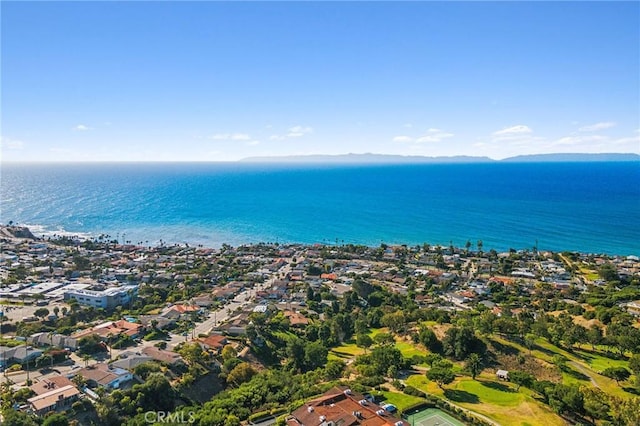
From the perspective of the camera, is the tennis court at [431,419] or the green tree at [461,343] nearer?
the tennis court at [431,419]

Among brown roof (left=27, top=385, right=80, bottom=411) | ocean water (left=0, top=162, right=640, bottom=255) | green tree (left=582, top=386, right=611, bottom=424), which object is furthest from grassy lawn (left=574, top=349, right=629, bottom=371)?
ocean water (left=0, top=162, right=640, bottom=255)

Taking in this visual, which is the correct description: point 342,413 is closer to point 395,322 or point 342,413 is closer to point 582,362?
point 395,322

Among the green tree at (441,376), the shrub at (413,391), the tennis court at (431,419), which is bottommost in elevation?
the tennis court at (431,419)

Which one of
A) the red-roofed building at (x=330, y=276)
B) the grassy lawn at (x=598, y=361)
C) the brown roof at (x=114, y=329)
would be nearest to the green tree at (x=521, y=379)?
the grassy lawn at (x=598, y=361)

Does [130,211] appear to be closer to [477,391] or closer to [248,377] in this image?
[248,377]

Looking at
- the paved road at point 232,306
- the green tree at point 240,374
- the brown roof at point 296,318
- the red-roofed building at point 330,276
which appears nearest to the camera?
the green tree at point 240,374

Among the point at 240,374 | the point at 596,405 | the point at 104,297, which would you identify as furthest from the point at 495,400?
the point at 104,297

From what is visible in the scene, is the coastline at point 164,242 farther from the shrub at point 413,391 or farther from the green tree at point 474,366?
the shrub at point 413,391
